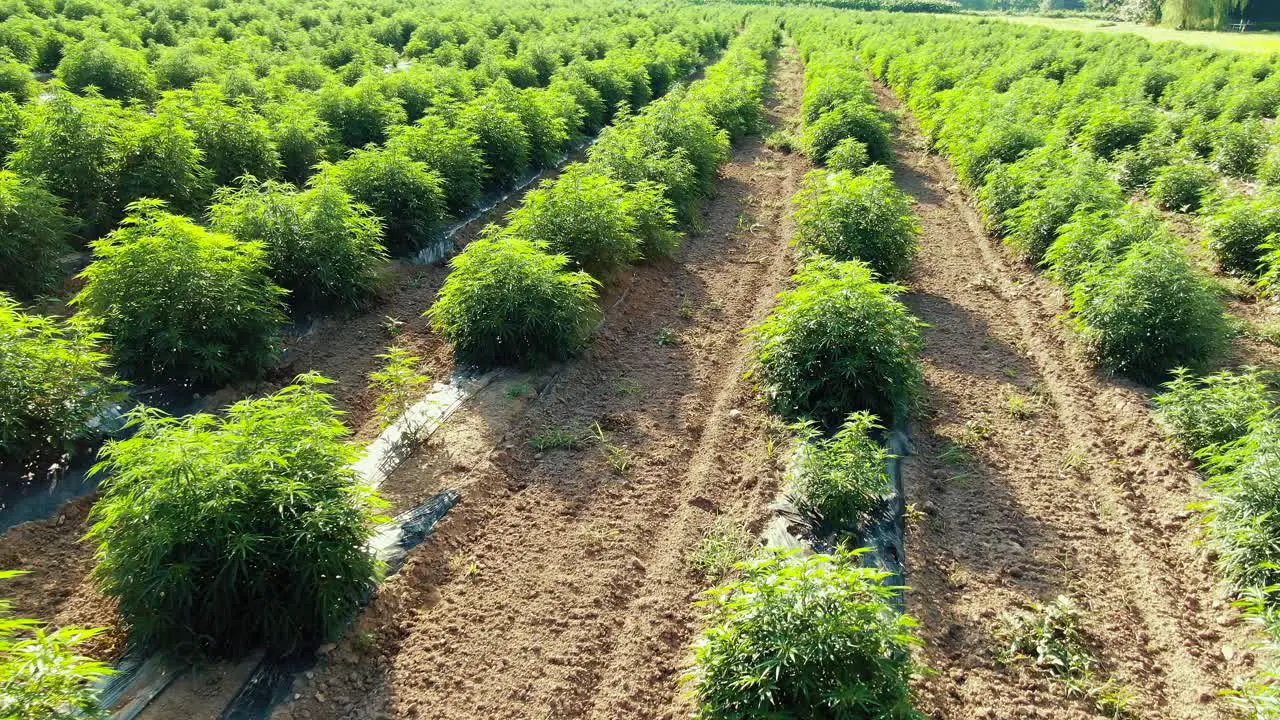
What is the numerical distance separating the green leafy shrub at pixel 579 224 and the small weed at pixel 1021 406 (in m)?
5.43

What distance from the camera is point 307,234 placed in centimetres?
884

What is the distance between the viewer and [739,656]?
3766 mm

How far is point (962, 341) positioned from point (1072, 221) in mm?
2582

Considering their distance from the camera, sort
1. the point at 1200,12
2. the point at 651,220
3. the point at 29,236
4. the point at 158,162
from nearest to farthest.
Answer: the point at 29,236 < the point at 158,162 < the point at 651,220 < the point at 1200,12

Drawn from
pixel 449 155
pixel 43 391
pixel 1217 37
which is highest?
pixel 449 155

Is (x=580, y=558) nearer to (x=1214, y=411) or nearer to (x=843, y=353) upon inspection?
(x=843, y=353)

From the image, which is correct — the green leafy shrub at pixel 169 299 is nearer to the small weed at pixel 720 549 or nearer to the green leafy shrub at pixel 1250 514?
the small weed at pixel 720 549

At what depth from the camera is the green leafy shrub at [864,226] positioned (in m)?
10.1

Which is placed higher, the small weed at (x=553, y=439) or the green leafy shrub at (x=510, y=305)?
the green leafy shrub at (x=510, y=305)

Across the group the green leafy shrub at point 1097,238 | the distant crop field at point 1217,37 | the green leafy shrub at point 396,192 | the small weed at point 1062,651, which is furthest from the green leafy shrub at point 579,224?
the distant crop field at point 1217,37

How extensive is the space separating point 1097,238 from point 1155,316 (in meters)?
1.94

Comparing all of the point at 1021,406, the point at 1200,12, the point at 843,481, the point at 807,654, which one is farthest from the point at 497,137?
the point at 1200,12

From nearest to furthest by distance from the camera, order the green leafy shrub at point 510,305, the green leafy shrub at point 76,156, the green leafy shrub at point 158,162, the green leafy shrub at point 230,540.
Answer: the green leafy shrub at point 230,540
the green leafy shrub at point 510,305
the green leafy shrub at point 76,156
the green leafy shrub at point 158,162

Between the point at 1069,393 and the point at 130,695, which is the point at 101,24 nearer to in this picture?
the point at 130,695
